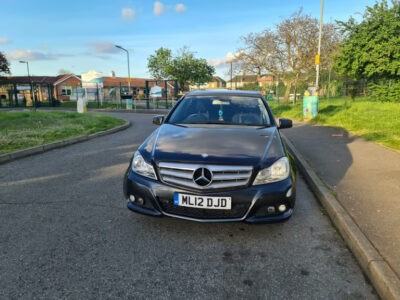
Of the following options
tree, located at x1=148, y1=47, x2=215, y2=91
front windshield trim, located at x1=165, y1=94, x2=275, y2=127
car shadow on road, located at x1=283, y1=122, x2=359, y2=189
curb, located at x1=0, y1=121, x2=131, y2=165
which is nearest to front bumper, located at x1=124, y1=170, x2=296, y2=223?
front windshield trim, located at x1=165, y1=94, x2=275, y2=127

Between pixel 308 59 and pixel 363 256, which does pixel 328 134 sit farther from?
pixel 308 59

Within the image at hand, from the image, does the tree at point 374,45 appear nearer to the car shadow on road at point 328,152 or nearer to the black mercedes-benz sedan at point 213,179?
the car shadow on road at point 328,152

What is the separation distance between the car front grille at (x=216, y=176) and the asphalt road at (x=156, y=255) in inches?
24.2

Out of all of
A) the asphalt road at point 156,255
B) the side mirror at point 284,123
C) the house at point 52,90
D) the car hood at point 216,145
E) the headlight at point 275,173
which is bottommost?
the asphalt road at point 156,255

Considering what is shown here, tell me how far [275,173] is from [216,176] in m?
0.61

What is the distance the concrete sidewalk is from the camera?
2988mm

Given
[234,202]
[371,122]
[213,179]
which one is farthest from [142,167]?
[371,122]

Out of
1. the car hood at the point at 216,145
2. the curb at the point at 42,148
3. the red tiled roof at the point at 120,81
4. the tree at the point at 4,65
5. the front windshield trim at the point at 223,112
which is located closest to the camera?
the car hood at the point at 216,145

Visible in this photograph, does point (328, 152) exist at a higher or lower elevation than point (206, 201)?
lower

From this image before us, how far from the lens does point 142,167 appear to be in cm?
309

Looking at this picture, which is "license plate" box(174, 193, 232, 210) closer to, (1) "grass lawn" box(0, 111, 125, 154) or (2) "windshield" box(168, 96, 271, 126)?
(2) "windshield" box(168, 96, 271, 126)

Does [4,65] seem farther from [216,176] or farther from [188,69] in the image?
[216,176]

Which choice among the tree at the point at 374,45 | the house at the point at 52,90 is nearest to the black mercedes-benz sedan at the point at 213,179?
the tree at the point at 374,45

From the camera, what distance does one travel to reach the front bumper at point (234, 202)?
2.79m
